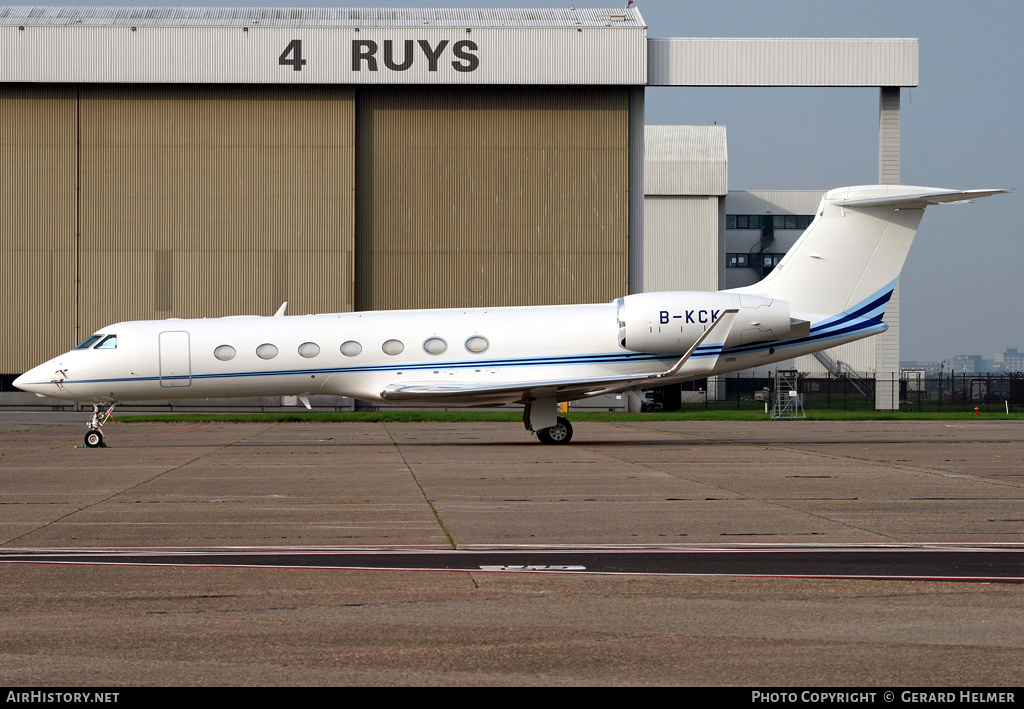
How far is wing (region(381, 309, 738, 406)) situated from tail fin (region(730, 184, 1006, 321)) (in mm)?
2261

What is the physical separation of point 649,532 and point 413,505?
3372 mm

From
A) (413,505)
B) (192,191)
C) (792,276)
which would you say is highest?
(192,191)

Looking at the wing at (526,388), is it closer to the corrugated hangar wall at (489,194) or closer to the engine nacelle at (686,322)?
the engine nacelle at (686,322)

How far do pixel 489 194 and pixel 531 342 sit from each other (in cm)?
2367

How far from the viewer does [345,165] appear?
45.8 m

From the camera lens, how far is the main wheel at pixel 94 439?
2352 cm

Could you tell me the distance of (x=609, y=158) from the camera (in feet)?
152

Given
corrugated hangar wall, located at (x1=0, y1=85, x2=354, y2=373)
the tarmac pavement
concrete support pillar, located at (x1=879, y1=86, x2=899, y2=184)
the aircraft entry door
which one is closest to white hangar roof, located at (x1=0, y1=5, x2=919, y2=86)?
corrugated hangar wall, located at (x1=0, y1=85, x2=354, y2=373)

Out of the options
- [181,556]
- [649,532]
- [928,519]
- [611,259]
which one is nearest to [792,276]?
[928,519]

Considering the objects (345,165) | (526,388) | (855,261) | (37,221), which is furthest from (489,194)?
(526,388)

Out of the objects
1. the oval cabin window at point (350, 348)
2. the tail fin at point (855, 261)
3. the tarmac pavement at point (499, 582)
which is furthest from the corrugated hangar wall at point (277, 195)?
the tarmac pavement at point (499, 582)

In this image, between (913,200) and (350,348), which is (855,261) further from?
(350,348)

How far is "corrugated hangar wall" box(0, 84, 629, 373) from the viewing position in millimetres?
45594
